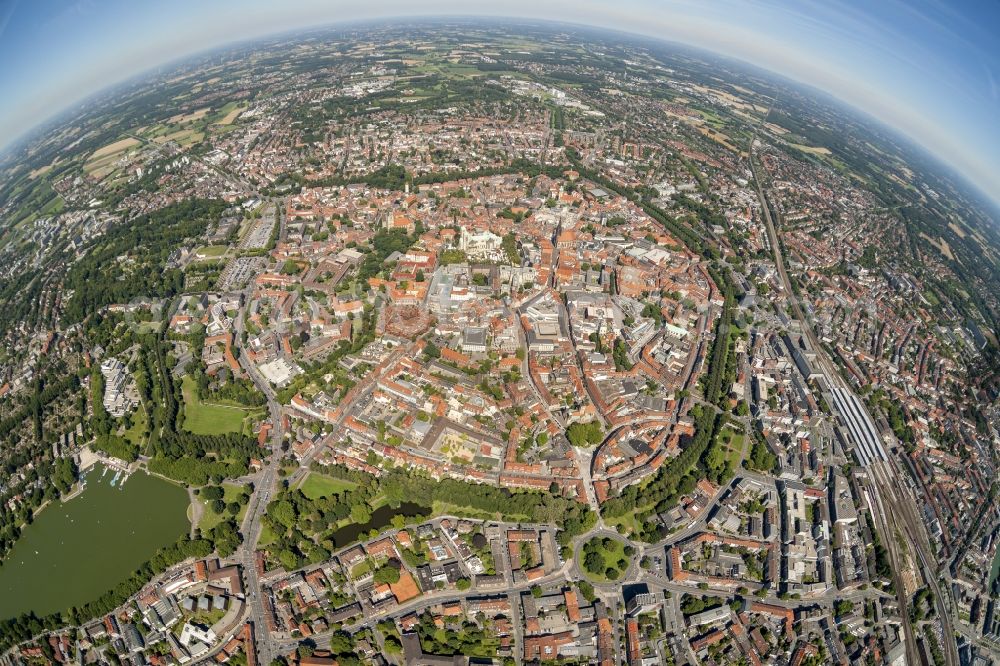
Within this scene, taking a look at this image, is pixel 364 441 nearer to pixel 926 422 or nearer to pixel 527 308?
pixel 527 308

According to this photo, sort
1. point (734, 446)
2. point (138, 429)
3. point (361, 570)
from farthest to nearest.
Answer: point (138, 429) < point (734, 446) < point (361, 570)

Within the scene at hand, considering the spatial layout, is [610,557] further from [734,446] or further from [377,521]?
[734,446]

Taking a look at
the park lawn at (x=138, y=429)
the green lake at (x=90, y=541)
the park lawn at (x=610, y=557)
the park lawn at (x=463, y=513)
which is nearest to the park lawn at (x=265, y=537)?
the green lake at (x=90, y=541)

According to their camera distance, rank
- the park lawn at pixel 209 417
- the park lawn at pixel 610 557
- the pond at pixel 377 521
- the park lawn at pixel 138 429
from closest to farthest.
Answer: the park lawn at pixel 610 557, the pond at pixel 377 521, the park lawn at pixel 138 429, the park lawn at pixel 209 417

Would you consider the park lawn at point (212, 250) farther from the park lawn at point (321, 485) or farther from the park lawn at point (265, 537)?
the park lawn at point (265, 537)

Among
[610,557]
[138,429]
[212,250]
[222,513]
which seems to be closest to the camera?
[610,557]

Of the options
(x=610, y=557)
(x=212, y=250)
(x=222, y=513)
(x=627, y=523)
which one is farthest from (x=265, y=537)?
(x=212, y=250)

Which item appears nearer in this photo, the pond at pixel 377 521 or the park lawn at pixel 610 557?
the park lawn at pixel 610 557

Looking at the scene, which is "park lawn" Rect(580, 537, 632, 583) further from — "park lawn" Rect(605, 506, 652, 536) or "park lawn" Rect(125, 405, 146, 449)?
"park lawn" Rect(125, 405, 146, 449)
